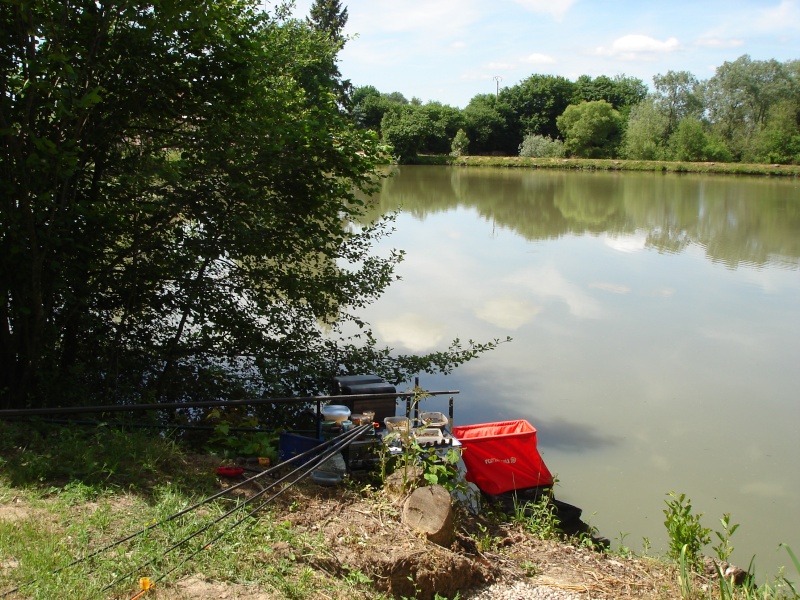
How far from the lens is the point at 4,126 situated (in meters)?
5.22

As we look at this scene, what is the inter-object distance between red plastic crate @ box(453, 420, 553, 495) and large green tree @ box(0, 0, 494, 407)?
6.03 ft

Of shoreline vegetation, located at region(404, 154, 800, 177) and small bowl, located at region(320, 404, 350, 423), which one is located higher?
shoreline vegetation, located at region(404, 154, 800, 177)

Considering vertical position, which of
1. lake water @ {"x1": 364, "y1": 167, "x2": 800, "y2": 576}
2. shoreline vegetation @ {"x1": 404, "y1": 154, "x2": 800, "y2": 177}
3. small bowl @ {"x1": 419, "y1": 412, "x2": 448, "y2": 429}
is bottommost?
lake water @ {"x1": 364, "y1": 167, "x2": 800, "y2": 576}

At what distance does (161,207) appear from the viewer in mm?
6320

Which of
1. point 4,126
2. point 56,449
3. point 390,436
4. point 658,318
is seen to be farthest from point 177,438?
point 658,318

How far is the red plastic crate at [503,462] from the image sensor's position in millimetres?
5762

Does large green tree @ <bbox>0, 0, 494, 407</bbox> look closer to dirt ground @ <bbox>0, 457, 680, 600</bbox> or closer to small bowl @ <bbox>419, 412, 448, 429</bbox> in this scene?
small bowl @ <bbox>419, 412, 448, 429</bbox>

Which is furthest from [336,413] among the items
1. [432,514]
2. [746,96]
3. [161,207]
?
[746,96]

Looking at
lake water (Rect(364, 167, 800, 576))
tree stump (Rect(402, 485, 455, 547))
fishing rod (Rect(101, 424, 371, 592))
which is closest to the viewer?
fishing rod (Rect(101, 424, 371, 592))

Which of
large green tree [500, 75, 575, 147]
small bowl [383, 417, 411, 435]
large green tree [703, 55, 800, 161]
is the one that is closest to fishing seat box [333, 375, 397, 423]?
small bowl [383, 417, 411, 435]

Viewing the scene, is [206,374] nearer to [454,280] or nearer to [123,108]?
[123,108]

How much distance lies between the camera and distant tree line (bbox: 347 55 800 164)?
58.9m

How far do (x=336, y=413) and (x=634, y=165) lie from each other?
54.2m

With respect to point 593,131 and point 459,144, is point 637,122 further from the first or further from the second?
point 459,144
